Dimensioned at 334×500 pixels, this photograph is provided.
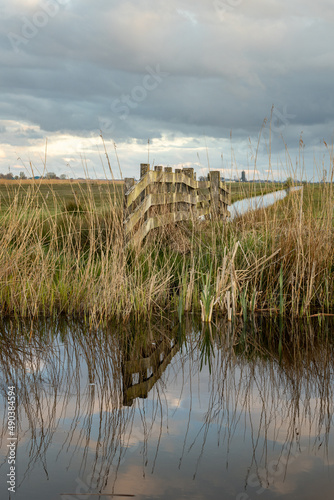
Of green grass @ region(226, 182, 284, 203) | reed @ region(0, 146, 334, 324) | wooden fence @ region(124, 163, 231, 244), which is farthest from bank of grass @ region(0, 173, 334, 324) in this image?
wooden fence @ region(124, 163, 231, 244)

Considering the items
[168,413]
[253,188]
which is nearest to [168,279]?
[253,188]

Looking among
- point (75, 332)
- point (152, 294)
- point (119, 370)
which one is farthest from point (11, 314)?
point (119, 370)

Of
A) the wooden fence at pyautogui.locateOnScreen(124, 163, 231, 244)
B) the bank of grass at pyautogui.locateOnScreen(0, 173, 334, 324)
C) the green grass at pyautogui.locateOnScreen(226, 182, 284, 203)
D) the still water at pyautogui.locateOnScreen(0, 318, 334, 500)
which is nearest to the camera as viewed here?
the still water at pyautogui.locateOnScreen(0, 318, 334, 500)

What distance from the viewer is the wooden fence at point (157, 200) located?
23.9 feet

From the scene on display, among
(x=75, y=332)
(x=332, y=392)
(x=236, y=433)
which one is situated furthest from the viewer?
(x=75, y=332)

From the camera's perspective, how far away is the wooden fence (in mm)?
7297

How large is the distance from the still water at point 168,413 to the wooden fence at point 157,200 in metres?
2.24

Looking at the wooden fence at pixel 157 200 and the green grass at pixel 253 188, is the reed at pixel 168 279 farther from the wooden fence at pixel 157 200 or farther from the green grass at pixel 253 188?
the wooden fence at pixel 157 200

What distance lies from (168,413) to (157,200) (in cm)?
551

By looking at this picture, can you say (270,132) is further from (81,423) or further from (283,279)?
(81,423)

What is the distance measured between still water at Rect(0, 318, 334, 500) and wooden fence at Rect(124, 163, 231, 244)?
2243mm

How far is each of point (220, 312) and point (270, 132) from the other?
2389 mm

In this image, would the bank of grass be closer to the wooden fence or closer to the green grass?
the green grass

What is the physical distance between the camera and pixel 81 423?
10.3 feet
